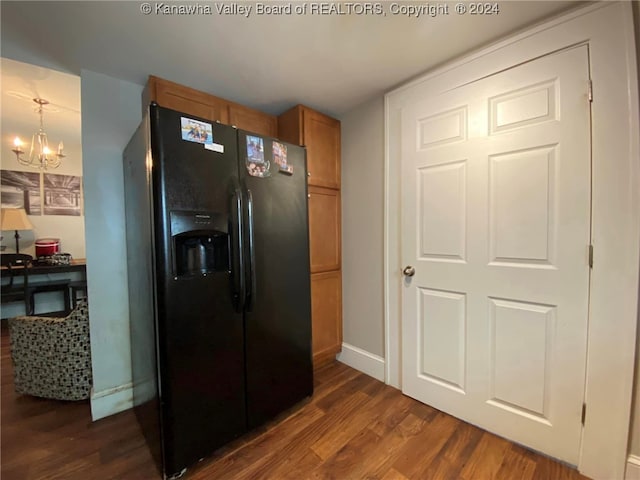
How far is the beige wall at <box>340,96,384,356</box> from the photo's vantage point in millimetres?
2084

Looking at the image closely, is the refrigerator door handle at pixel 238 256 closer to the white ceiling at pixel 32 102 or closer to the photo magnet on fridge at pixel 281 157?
the photo magnet on fridge at pixel 281 157

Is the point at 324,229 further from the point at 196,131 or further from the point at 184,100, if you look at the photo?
the point at 184,100

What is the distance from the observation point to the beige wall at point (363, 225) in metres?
2.08

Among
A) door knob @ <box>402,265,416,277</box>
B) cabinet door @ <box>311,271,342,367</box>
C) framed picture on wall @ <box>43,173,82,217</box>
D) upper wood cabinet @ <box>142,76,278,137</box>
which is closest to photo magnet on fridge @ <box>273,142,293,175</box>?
upper wood cabinet @ <box>142,76,278,137</box>

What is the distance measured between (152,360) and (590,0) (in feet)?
8.73

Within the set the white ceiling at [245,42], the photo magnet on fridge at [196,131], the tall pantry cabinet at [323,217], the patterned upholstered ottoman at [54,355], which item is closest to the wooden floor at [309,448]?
the patterned upholstered ottoman at [54,355]

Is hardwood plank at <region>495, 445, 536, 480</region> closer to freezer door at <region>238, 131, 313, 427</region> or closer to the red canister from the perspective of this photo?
freezer door at <region>238, 131, 313, 427</region>

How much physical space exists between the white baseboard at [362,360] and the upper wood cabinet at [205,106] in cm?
204

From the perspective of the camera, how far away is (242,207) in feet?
4.53

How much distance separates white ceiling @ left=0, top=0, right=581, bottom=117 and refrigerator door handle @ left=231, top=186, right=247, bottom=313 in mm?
832

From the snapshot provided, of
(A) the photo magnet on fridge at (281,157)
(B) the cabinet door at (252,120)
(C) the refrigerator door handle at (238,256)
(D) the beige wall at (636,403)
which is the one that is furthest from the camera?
(B) the cabinet door at (252,120)

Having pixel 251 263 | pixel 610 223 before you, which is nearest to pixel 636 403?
pixel 610 223

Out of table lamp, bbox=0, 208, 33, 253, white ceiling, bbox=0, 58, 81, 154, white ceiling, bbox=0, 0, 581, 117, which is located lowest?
table lamp, bbox=0, 208, 33, 253

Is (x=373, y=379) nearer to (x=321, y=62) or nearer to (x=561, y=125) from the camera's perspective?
(x=561, y=125)
